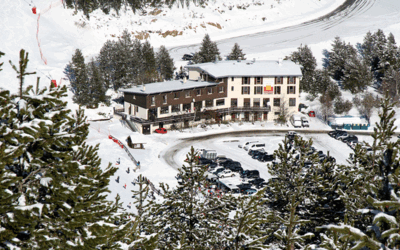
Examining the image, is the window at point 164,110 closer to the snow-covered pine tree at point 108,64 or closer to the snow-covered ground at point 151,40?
the snow-covered ground at point 151,40

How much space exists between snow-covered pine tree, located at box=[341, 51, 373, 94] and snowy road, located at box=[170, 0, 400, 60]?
25995 millimetres

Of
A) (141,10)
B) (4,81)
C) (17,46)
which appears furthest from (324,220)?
(141,10)

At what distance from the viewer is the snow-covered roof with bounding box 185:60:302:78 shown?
81.1m

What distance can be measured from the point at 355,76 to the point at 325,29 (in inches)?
1689

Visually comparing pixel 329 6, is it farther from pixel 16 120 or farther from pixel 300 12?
pixel 16 120

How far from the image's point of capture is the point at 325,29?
427 feet

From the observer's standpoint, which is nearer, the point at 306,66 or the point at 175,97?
the point at 175,97

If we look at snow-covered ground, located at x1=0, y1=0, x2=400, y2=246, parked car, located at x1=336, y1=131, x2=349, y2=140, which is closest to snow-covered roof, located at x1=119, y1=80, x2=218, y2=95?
snow-covered ground, located at x1=0, y1=0, x2=400, y2=246

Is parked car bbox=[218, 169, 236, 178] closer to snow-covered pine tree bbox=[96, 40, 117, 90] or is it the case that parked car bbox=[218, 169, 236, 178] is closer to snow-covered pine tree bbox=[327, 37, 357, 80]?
snow-covered pine tree bbox=[96, 40, 117, 90]

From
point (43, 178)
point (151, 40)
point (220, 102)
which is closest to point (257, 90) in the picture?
point (220, 102)

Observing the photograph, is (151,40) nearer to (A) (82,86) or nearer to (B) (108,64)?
(B) (108,64)

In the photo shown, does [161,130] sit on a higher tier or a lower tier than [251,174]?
higher

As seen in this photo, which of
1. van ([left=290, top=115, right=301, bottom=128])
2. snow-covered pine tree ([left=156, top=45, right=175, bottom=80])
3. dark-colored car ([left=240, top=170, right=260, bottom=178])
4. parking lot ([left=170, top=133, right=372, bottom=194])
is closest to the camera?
dark-colored car ([left=240, top=170, right=260, bottom=178])

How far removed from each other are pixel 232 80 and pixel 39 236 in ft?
238
